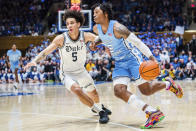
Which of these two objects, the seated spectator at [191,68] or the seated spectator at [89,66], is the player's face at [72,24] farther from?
the seated spectator at [191,68]

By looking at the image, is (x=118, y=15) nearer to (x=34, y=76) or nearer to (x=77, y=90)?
(x=34, y=76)

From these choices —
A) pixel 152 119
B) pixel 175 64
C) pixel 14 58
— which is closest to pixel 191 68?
pixel 175 64

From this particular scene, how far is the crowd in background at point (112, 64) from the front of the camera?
53.1ft

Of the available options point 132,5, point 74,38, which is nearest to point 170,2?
point 132,5

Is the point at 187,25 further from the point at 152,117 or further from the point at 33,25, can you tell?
the point at 152,117

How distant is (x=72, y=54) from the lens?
18.3 feet

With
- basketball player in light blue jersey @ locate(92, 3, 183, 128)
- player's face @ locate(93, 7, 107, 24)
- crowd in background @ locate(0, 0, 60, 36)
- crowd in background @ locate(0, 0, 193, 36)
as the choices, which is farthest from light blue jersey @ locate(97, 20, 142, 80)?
crowd in background @ locate(0, 0, 60, 36)

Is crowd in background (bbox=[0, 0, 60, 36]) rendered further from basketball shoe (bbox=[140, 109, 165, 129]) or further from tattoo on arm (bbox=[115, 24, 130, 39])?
basketball shoe (bbox=[140, 109, 165, 129])

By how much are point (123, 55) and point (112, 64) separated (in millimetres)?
11600

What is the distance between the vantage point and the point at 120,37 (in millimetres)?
4938

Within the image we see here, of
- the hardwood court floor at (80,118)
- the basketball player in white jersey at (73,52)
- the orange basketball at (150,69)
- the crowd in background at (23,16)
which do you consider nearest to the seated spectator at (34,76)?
the crowd in background at (23,16)

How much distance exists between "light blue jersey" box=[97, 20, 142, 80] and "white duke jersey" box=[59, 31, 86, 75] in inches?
25.2

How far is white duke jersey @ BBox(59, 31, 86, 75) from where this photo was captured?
552 centimetres

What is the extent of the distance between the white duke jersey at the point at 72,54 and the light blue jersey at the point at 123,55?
640mm
